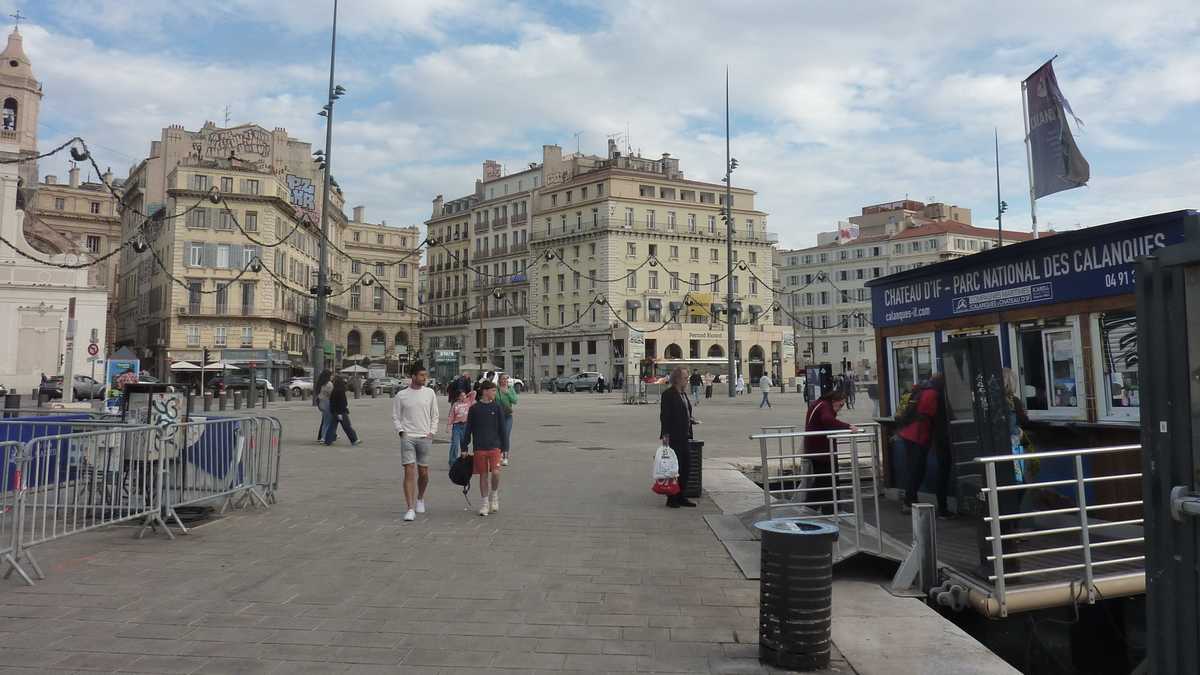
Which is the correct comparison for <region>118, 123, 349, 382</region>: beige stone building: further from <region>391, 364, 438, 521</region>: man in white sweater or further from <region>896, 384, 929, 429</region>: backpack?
<region>896, 384, 929, 429</region>: backpack

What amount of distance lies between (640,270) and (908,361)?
63825mm

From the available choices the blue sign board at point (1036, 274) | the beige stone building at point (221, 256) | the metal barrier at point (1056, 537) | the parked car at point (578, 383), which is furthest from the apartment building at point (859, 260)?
the metal barrier at point (1056, 537)

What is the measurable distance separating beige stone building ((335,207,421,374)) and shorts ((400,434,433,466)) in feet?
249

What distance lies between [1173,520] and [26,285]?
55107mm

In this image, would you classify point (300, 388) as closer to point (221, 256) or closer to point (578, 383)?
point (221, 256)

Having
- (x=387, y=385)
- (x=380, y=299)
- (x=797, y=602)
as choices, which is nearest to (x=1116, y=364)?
(x=797, y=602)

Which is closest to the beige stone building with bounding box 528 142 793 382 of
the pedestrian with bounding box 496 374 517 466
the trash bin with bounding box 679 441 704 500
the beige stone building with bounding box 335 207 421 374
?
the beige stone building with bounding box 335 207 421 374

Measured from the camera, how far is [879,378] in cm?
1152

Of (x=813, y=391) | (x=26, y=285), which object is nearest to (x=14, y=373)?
(x=26, y=285)

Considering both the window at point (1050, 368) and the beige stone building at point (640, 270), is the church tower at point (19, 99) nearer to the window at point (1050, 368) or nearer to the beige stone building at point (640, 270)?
the beige stone building at point (640, 270)

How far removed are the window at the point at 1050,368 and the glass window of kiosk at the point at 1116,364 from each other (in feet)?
0.77

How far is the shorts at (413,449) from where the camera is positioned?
905 centimetres

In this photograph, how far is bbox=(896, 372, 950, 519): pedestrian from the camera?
351 inches

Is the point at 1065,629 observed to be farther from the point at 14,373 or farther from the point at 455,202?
the point at 455,202
